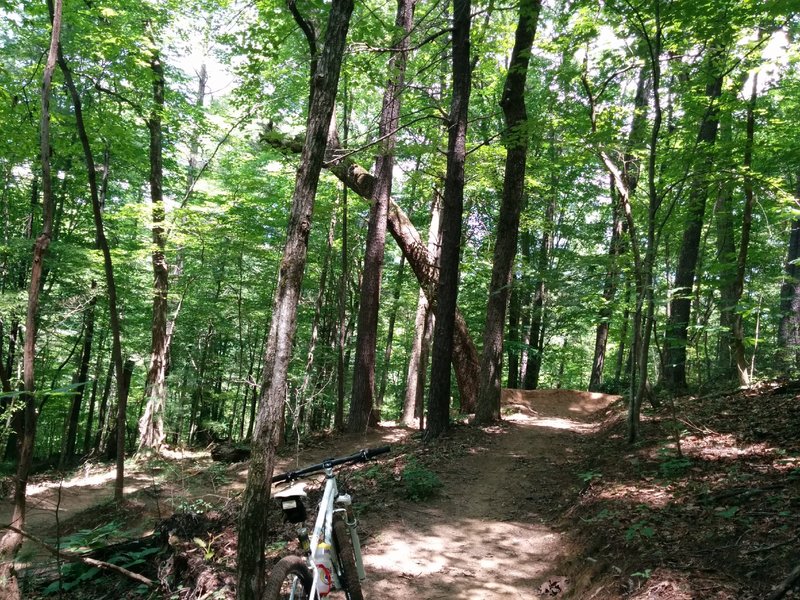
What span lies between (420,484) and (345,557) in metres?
3.25

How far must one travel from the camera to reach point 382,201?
10352 mm

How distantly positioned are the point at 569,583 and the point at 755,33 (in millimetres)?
7612

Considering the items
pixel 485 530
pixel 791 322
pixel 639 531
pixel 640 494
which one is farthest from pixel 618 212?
pixel 639 531

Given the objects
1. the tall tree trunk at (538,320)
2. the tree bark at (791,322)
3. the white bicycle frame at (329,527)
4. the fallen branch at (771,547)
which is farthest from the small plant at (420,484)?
the tall tree trunk at (538,320)

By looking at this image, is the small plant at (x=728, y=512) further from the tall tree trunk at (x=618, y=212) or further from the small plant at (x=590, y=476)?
the tall tree trunk at (x=618, y=212)

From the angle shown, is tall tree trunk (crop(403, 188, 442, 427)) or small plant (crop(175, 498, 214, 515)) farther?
tall tree trunk (crop(403, 188, 442, 427))

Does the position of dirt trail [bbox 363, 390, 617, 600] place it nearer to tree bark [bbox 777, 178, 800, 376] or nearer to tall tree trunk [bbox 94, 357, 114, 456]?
tree bark [bbox 777, 178, 800, 376]

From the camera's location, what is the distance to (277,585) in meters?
2.58

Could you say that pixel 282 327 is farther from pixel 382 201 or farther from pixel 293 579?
pixel 382 201

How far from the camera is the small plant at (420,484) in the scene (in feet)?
19.9

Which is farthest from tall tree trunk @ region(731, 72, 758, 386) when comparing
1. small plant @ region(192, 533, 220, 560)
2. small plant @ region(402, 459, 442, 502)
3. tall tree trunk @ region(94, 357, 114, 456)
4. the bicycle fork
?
tall tree trunk @ region(94, 357, 114, 456)

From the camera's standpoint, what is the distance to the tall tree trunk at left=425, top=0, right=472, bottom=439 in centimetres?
796

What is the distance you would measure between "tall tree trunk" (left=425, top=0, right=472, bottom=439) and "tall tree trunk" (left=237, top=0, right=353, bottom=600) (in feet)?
15.7

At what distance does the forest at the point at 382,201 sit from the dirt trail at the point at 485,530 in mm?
1200
